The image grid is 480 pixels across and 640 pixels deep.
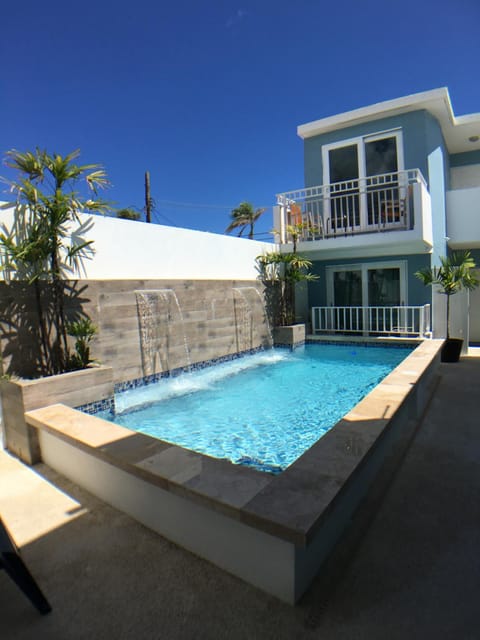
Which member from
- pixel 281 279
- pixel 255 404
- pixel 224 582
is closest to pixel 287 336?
pixel 281 279

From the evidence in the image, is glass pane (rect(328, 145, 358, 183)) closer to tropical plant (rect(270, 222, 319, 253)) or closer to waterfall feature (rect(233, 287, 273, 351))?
tropical plant (rect(270, 222, 319, 253))

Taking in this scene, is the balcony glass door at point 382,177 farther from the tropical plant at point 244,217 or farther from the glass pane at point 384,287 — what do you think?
the tropical plant at point 244,217

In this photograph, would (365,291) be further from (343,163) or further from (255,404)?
(255,404)

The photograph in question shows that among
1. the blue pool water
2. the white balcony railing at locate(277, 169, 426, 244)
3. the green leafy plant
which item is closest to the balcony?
the white balcony railing at locate(277, 169, 426, 244)

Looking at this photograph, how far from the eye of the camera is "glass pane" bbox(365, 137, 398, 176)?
1020cm

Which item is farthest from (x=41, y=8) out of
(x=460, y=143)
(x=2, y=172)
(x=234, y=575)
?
(x=460, y=143)

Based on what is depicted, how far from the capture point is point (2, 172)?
4348 millimetres

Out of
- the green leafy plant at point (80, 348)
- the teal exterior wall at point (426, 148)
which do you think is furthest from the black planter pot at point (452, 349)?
the green leafy plant at point (80, 348)

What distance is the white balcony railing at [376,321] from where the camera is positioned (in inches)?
378

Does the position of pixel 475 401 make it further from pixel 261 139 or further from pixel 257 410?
pixel 261 139

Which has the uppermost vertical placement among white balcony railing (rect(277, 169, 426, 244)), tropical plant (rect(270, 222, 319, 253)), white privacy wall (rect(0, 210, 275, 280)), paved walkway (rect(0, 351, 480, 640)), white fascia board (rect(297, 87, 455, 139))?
white fascia board (rect(297, 87, 455, 139))

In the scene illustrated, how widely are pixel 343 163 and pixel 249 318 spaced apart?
5841 millimetres

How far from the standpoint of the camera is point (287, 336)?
9859 mm

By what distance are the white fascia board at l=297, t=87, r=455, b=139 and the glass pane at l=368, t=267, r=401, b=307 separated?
434 cm
